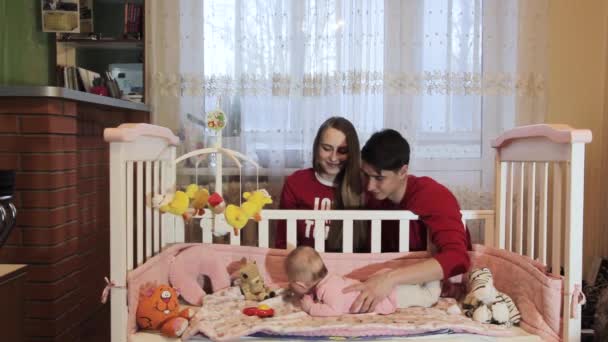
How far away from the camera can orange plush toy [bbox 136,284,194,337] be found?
49.6 inches

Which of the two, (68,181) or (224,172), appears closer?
(68,181)

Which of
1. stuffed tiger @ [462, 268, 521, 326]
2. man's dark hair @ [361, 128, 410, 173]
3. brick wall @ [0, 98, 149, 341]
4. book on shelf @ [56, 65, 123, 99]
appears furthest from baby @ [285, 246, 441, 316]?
book on shelf @ [56, 65, 123, 99]

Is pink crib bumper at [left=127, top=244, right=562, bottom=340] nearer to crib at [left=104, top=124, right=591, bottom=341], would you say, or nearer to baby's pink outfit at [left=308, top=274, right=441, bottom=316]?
crib at [left=104, top=124, right=591, bottom=341]

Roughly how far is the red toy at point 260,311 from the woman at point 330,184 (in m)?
0.40

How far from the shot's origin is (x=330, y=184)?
1767 millimetres

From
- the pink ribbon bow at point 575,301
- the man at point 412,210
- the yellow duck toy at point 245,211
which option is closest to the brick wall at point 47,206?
Result: the yellow duck toy at point 245,211

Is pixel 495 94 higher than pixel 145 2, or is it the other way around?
pixel 145 2

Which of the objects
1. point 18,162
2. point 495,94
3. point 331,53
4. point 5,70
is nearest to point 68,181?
point 18,162

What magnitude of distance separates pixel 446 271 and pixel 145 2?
1.71 meters

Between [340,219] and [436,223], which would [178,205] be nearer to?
[340,219]

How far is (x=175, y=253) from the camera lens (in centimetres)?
160

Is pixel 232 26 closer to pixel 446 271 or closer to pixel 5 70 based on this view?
pixel 5 70

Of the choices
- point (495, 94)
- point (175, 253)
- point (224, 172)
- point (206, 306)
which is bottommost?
point (206, 306)

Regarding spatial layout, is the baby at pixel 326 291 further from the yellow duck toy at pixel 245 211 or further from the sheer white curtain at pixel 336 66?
the sheer white curtain at pixel 336 66
